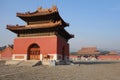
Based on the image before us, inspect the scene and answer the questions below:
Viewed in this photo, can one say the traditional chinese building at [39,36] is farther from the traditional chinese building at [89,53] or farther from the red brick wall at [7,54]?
the traditional chinese building at [89,53]

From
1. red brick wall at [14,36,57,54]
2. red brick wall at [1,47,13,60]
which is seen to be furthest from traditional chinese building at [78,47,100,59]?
red brick wall at [14,36,57,54]

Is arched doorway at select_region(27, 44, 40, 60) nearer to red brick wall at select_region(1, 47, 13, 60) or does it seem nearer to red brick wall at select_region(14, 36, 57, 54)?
red brick wall at select_region(14, 36, 57, 54)

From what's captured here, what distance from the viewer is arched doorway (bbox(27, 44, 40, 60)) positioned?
2414 centimetres

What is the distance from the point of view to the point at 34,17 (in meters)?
24.4

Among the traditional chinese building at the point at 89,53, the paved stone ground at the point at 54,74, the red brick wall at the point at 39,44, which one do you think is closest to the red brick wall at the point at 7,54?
the red brick wall at the point at 39,44

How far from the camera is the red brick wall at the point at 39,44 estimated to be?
22.8m

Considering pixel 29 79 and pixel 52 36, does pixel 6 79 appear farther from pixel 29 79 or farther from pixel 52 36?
pixel 52 36

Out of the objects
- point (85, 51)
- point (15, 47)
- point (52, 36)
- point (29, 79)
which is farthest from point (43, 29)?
point (85, 51)

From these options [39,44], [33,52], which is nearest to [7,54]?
[33,52]

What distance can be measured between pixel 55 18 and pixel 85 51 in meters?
49.4

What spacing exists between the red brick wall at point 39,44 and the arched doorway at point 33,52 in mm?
626

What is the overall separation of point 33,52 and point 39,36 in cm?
253

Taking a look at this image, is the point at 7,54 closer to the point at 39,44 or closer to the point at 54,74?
the point at 39,44

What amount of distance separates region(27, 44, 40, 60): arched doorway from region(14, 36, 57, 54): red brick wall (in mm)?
626
